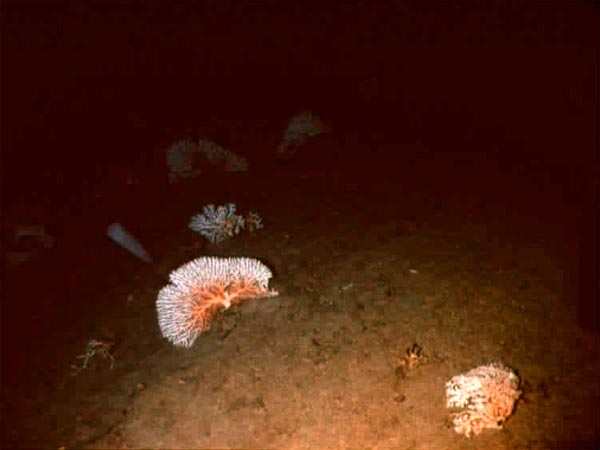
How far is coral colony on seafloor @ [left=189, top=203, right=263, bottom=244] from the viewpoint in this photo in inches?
211

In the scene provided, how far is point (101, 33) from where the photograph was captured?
859 centimetres

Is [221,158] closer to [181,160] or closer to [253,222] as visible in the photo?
[181,160]

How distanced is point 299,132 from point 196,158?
158 centimetres

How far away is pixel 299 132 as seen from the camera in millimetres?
6863

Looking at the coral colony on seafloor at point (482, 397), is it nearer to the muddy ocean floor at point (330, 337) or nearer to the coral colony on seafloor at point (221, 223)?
the muddy ocean floor at point (330, 337)

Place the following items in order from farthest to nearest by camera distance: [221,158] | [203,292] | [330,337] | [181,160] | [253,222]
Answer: [221,158] < [181,160] < [253,222] < [203,292] < [330,337]

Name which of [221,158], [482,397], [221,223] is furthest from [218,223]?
[482,397]

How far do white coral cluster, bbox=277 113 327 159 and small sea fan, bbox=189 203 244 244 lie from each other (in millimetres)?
1600

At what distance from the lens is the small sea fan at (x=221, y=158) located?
6.49 meters

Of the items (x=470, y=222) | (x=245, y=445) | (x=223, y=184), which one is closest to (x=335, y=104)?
(x=223, y=184)

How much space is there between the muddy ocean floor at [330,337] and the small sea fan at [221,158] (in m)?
1.03

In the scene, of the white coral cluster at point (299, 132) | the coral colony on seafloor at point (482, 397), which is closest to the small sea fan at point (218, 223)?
the white coral cluster at point (299, 132)

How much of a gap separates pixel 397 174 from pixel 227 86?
400cm

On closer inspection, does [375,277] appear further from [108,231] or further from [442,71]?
[442,71]
